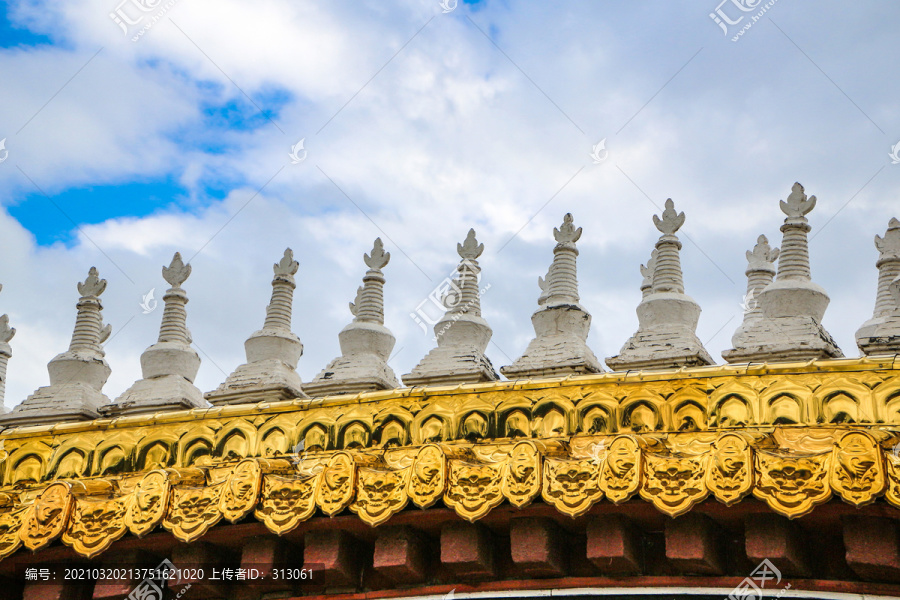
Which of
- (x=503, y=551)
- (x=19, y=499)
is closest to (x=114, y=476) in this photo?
(x=19, y=499)

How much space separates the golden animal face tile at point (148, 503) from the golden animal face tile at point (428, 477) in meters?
1.77

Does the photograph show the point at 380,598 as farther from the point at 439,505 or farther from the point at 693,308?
the point at 693,308

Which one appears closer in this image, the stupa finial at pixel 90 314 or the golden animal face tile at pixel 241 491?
the golden animal face tile at pixel 241 491

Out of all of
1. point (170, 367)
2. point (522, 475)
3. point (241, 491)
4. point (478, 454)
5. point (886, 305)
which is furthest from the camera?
point (170, 367)

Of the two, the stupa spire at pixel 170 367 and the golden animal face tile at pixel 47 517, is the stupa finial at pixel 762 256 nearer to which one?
the stupa spire at pixel 170 367

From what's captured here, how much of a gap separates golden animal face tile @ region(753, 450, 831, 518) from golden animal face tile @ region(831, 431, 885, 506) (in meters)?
0.06

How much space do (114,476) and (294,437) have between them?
57.0 inches

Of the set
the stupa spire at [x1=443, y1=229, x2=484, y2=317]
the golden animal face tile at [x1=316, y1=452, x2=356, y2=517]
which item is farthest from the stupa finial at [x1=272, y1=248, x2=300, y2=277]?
the golden animal face tile at [x1=316, y1=452, x2=356, y2=517]

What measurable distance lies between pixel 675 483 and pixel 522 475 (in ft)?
3.06

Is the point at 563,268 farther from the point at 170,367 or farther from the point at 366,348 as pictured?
the point at 170,367

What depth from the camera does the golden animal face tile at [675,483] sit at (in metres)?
7.16

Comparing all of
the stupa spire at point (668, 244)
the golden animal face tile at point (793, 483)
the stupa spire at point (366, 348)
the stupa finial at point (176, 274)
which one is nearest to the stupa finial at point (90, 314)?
the stupa finial at point (176, 274)

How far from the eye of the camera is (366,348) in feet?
32.3

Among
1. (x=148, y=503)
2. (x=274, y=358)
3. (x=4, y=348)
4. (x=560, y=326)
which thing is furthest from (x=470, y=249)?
(x=4, y=348)
